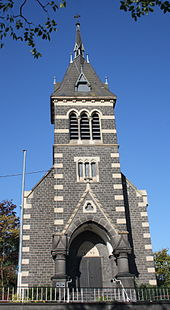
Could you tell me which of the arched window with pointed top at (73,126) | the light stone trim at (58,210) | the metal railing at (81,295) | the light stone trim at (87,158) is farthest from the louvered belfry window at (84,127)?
the metal railing at (81,295)

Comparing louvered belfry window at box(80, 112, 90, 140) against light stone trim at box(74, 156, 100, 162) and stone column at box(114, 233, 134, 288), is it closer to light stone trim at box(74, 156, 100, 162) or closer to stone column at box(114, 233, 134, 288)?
light stone trim at box(74, 156, 100, 162)

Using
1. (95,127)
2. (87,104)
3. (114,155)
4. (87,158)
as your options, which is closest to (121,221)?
(114,155)

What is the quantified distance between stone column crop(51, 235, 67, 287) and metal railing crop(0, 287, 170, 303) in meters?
0.69

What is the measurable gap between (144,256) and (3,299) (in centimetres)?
1001

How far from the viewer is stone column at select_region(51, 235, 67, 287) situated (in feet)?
62.3

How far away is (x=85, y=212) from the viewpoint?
21.5m

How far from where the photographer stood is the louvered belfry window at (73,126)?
24892 millimetres

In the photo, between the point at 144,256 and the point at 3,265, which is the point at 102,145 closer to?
the point at 144,256

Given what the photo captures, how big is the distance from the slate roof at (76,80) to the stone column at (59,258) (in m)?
11.1

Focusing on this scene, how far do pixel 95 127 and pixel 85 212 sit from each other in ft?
22.7

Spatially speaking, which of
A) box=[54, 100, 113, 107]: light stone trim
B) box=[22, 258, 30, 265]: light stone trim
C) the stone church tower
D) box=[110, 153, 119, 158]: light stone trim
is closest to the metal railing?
the stone church tower

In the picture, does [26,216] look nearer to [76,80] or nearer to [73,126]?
[73,126]

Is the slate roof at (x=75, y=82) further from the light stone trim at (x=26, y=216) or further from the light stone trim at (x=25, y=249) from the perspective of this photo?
the light stone trim at (x=25, y=249)

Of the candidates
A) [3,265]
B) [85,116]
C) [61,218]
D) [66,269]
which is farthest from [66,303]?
[3,265]
